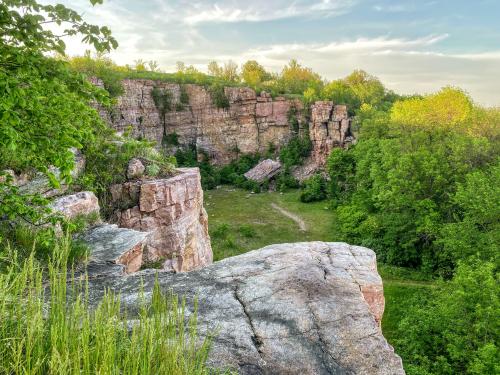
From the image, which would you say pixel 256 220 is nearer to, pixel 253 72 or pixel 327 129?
pixel 327 129

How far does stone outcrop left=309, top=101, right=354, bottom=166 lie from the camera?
5572 centimetres

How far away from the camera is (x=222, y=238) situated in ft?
118

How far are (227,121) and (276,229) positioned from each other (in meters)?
27.0

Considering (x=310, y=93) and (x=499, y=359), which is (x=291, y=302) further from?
(x=310, y=93)

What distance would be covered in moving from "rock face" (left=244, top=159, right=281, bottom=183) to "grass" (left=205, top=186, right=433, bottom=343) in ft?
11.8

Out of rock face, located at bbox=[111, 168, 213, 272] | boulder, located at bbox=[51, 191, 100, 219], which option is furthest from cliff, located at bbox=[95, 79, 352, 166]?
boulder, located at bbox=[51, 191, 100, 219]

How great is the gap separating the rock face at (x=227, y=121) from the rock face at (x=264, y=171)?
4.15m

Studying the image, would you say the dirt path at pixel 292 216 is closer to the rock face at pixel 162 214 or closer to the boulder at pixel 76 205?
the rock face at pixel 162 214

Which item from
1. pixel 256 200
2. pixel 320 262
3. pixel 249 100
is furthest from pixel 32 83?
pixel 249 100

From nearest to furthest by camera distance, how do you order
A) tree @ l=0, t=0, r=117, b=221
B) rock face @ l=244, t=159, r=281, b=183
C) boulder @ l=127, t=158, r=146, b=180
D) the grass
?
tree @ l=0, t=0, r=117, b=221
boulder @ l=127, t=158, r=146, b=180
the grass
rock face @ l=244, t=159, r=281, b=183

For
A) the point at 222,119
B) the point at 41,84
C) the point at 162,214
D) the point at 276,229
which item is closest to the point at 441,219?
the point at 276,229

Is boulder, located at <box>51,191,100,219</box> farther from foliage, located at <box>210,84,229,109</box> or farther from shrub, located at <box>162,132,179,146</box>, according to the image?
foliage, located at <box>210,84,229,109</box>

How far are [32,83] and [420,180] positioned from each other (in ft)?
92.0

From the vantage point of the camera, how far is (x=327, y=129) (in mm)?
56969
